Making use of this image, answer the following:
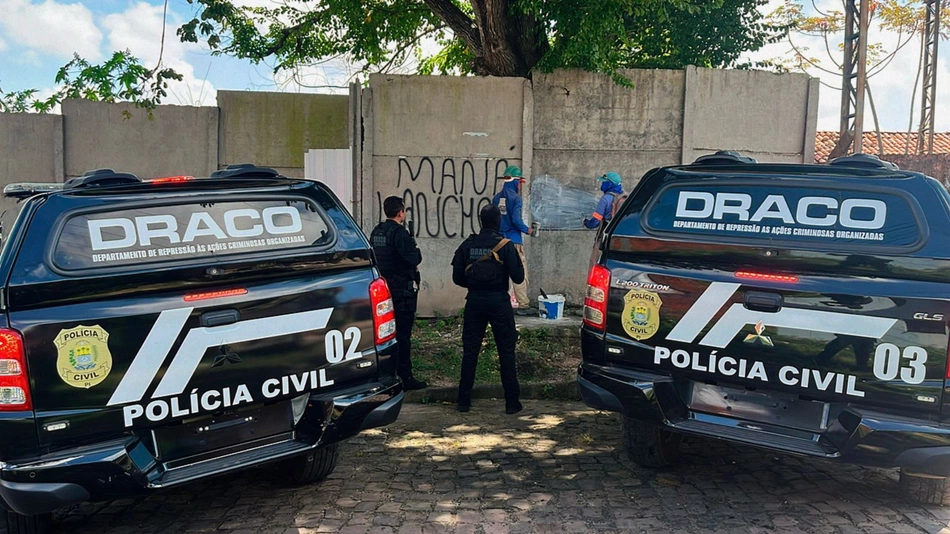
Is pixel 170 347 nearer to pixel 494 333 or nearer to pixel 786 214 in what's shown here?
pixel 494 333

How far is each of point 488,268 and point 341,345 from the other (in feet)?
6.97

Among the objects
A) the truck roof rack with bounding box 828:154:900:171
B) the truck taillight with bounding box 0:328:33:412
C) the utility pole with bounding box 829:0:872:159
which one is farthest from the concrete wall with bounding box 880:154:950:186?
the truck taillight with bounding box 0:328:33:412

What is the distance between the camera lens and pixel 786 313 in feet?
11.6

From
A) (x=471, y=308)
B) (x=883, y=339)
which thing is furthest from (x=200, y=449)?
(x=883, y=339)

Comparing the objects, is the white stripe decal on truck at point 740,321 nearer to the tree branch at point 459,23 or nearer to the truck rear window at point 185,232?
the truck rear window at point 185,232

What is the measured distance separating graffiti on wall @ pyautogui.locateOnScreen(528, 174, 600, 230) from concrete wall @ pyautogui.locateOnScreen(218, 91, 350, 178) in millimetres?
2555

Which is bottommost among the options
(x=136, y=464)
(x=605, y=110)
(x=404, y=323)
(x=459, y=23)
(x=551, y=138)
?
(x=136, y=464)

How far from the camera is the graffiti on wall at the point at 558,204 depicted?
8859mm

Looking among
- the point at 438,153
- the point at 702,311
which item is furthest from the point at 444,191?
the point at 702,311

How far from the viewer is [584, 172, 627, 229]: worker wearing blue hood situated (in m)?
8.33

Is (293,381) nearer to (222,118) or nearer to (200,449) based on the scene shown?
(200,449)

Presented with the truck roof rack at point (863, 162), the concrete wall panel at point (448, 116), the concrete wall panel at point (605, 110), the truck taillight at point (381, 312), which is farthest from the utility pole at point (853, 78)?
the truck taillight at point (381, 312)

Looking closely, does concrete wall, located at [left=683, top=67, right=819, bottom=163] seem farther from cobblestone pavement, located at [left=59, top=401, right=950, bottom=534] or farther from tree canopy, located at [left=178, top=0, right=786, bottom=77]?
cobblestone pavement, located at [left=59, top=401, right=950, bottom=534]

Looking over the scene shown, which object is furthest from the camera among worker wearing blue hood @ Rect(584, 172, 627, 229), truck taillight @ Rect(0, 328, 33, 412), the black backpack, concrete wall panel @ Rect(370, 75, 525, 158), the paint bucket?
concrete wall panel @ Rect(370, 75, 525, 158)
